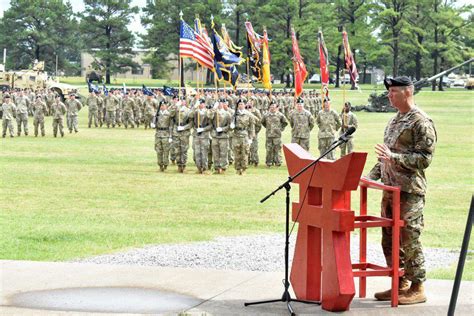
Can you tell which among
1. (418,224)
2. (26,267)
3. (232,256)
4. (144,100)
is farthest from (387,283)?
(144,100)

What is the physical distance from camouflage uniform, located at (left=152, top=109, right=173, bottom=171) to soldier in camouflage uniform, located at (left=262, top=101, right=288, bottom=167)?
340 cm

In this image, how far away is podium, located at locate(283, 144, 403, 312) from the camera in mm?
7309

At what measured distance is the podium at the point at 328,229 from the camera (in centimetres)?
731

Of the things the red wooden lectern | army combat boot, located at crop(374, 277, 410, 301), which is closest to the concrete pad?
army combat boot, located at crop(374, 277, 410, 301)

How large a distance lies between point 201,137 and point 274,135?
310 cm

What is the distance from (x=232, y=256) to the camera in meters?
11.0

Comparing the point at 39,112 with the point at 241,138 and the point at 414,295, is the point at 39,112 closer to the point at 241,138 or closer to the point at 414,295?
the point at 241,138

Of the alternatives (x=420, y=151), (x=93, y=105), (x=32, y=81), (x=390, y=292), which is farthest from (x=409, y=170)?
(x=32, y=81)

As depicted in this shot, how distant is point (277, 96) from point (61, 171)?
79.6ft

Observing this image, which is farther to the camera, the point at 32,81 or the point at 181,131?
the point at 32,81

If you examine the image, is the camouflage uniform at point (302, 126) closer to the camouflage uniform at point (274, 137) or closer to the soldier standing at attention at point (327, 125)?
the soldier standing at attention at point (327, 125)

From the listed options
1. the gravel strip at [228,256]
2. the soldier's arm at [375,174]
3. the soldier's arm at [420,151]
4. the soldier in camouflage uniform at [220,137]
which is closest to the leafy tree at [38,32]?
the soldier in camouflage uniform at [220,137]

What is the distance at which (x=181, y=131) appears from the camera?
2388 centimetres

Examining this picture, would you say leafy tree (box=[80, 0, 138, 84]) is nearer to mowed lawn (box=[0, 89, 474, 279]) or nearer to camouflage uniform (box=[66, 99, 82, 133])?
camouflage uniform (box=[66, 99, 82, 133])
